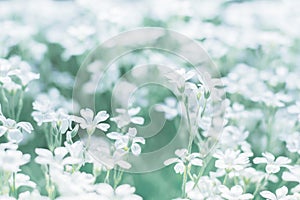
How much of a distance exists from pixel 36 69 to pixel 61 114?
0.57 meters

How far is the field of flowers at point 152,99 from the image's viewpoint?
846 millimetres

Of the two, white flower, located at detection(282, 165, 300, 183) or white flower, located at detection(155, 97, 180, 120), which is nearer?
white flower, located at detection(282, 165, 300, 183)

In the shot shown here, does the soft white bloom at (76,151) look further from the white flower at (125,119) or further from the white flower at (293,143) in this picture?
the white flower at (293,143)

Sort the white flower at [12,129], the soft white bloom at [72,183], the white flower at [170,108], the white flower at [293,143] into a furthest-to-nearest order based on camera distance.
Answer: the white flower at [170,108]
the white flower at [293,143]
the white flower at [12,129]
the soft white bloom at [72,183]

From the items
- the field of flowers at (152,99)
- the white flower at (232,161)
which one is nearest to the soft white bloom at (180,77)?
the field of flowers at (152,99)

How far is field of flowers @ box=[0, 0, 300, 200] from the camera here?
33.3 inches

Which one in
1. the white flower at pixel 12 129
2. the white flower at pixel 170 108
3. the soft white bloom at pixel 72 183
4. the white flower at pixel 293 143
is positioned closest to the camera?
the soft white bloom at pixel 72 183

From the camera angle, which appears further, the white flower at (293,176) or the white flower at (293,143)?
the white flower at (293,143)

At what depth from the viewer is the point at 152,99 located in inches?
52.2

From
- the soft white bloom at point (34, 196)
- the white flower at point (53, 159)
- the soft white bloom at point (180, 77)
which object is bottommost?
the soft white bloom at point (34, 196)

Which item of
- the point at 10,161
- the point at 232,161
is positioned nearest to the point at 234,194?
the point at 232,161

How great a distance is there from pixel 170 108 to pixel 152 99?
12cm

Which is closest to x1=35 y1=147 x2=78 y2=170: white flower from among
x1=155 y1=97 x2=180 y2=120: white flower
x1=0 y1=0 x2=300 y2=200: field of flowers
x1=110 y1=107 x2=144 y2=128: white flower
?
x1=0 y1=0 x2=300 y2=200: field of flowers

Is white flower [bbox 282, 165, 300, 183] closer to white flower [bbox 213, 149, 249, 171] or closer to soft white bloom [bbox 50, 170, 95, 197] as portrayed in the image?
white flower [bbox 213, 149, 249, 171]
